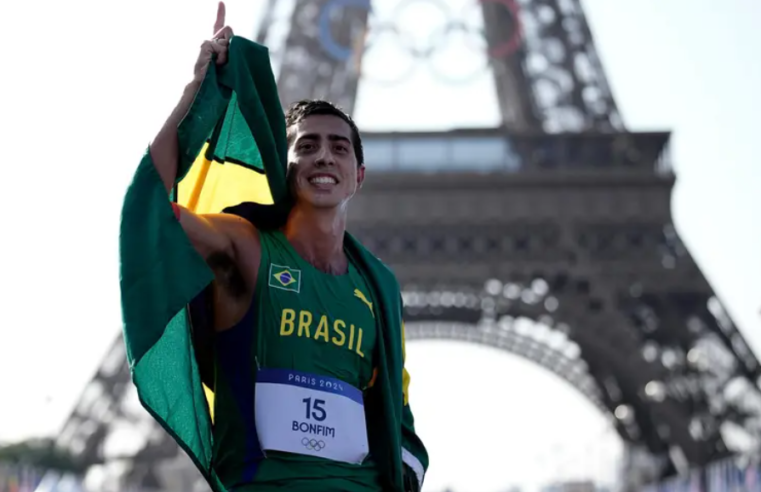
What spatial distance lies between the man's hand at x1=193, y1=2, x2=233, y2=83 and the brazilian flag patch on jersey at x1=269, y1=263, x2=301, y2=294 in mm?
514

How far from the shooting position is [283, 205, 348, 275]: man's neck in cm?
396

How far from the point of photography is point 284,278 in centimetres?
385

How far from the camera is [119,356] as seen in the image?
34.3m

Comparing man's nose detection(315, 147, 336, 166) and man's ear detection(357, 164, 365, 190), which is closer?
man's nose detection(315, 147, 336, 166)

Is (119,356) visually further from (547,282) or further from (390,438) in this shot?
(390,438)

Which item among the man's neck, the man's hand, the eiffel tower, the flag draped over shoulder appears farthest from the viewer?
the eiffel tower

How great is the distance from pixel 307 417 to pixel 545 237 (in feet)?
110

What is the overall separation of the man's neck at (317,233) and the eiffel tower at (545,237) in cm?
3077

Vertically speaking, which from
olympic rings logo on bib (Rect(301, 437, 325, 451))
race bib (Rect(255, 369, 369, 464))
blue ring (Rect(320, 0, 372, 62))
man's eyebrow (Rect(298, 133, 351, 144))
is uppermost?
blue ring (Rect(320, 0, 372, 62))

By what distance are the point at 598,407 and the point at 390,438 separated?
38124mm

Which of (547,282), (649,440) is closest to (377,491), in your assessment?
(547,282)

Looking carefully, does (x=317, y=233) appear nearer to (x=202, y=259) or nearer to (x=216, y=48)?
(x=202, y=259)

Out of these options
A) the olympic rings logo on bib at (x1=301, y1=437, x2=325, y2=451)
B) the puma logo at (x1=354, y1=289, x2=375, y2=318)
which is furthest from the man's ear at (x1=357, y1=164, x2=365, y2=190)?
the olympic rings logo on bib at (x1=301, y1=437, x2=325, y2=451)

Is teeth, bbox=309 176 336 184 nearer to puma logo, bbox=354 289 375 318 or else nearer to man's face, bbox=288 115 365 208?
man's face, bbox=288 115 365 208
